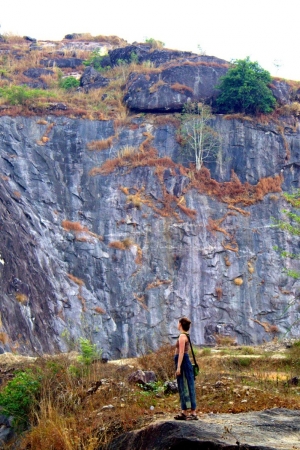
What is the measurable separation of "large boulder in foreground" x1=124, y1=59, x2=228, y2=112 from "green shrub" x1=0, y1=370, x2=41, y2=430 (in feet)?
77.4

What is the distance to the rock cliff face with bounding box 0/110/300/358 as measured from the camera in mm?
22000

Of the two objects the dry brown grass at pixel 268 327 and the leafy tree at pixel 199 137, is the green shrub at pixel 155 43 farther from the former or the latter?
the dry brown grass at pixel 268 327

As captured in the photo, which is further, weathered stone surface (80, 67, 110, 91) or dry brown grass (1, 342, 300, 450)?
weathered stone surface (80, 67, 110, 91)

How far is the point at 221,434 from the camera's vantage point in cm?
693

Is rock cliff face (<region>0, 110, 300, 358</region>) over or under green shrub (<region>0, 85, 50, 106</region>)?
under

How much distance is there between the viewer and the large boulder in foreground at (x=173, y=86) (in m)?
32.1

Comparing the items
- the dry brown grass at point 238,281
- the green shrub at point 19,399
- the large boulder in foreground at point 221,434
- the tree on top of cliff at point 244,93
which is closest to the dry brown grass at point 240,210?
the dry brown grass at point 238,281

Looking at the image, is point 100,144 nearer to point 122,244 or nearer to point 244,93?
point 122,244

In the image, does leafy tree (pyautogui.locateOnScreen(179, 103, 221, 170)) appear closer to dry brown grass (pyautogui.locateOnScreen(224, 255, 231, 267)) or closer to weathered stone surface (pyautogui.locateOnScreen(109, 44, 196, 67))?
dry brown grass (pyautogui.locateOnScreen(224, 255, 231, 267))

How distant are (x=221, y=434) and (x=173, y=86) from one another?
90.1 ft

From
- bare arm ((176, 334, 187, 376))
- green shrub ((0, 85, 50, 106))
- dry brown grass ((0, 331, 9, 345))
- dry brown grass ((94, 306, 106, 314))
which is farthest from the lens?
green shrub ((0, 85, 50, 106))

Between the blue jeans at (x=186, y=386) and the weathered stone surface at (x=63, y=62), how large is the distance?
34103mm

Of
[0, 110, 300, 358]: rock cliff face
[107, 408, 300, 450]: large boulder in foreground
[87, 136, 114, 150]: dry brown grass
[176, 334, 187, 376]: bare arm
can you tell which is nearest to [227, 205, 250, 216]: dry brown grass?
[0, 110, 300, 358]: rock cliff face

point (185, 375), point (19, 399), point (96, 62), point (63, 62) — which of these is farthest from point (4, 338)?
point (63, 62)
